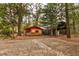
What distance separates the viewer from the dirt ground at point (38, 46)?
2.62 meters

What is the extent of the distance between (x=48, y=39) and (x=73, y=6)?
39 cm

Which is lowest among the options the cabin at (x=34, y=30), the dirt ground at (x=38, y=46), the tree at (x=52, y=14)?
the dirt ground at (x=38, y=46)

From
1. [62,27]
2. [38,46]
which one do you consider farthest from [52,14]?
[38,46]

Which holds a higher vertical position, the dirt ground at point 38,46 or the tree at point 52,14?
the tree at point 52,14

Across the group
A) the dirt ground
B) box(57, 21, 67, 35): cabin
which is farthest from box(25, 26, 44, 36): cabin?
box(57, 21, 67, 35): cabin

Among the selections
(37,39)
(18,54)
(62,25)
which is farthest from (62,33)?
(18,54)

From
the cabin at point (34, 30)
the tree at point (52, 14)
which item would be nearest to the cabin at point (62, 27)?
the tree at point (52, 14)

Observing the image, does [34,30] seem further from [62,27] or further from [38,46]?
[62,27]

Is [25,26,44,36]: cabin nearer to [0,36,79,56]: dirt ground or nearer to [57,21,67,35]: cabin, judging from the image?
[0,36,79,56]: dirt ground

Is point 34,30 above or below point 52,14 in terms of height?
below

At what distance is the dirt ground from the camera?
2.62m

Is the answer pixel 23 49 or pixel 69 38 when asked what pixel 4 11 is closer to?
pixel 23 49

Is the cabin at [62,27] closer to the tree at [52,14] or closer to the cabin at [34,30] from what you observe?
the tree at [52,14]

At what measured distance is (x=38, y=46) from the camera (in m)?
2.64
